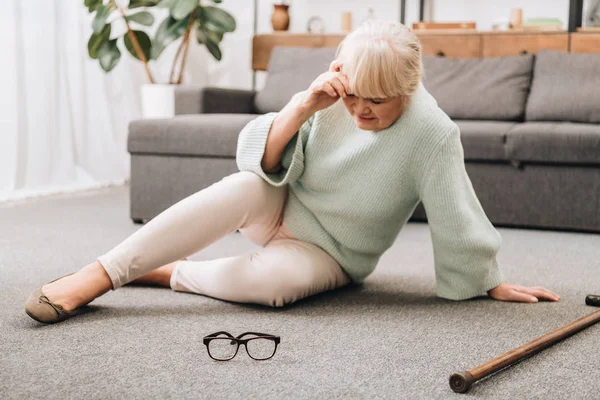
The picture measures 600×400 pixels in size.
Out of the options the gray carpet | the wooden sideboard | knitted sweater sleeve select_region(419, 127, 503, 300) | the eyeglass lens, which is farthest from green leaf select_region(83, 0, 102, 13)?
the eyeglass lens

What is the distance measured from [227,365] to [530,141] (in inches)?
74.6

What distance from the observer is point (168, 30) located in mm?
→ 4039

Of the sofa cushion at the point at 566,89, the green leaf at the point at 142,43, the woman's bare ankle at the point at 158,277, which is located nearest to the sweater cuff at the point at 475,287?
the woman's bare ankle at the point at 158,277

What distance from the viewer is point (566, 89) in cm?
330

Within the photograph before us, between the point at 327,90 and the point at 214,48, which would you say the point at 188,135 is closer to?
the point at 327,90

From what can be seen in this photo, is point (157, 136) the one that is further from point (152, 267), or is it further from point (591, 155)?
point (591, 155)

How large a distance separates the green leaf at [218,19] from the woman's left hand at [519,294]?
276 centimetres

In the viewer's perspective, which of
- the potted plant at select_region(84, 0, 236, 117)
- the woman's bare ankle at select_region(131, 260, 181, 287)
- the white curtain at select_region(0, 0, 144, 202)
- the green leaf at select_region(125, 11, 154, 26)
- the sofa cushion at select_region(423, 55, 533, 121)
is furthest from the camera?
the green leaf at select_region(125, 11, 154, 26)

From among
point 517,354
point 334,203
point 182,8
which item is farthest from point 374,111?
point 182,8

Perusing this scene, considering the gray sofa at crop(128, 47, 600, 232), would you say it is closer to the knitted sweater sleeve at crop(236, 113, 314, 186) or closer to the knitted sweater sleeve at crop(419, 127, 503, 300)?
the knitted sweater sleeve at crop(236, 113, 314, 186)

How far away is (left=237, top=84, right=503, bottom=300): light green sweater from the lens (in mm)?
1637

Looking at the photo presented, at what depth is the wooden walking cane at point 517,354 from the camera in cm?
118

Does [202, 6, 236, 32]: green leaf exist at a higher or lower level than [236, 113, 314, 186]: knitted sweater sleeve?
higher

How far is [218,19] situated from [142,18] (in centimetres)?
41
